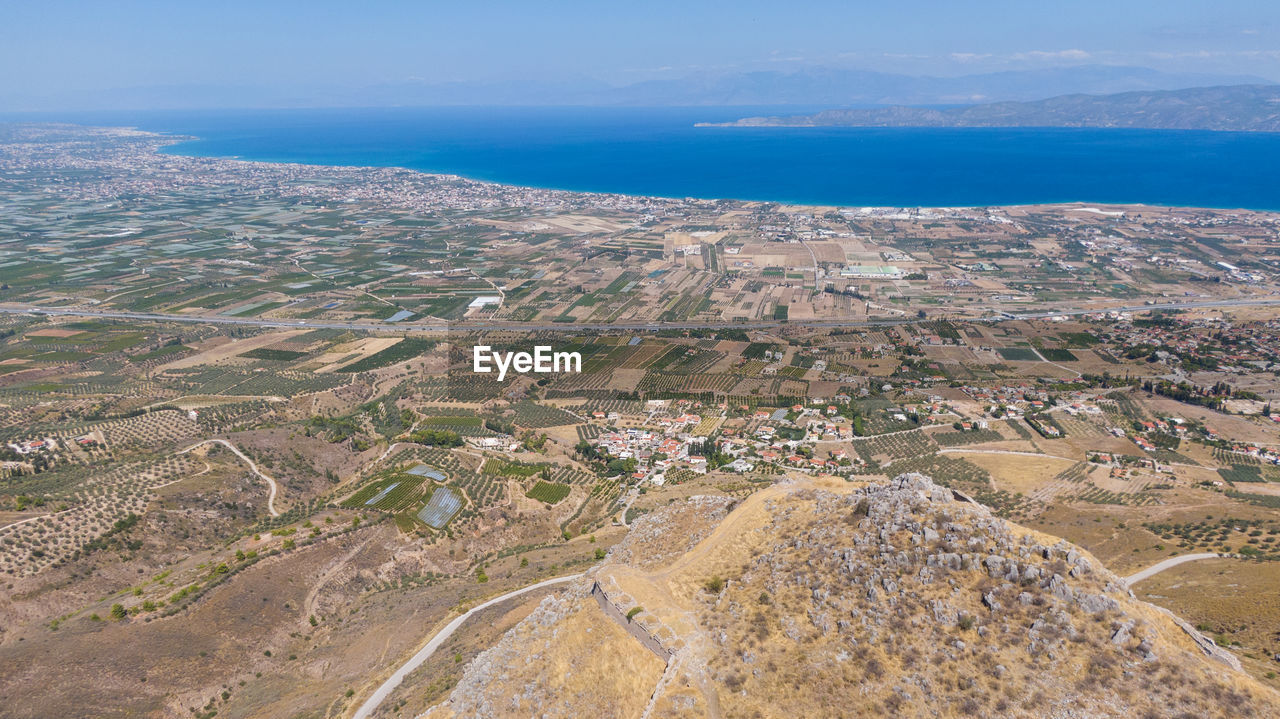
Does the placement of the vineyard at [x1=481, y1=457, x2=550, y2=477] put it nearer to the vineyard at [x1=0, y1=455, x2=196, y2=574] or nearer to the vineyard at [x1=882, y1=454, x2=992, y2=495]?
the vineyard at [x1=0, y1=455, x2=196, y2=574]

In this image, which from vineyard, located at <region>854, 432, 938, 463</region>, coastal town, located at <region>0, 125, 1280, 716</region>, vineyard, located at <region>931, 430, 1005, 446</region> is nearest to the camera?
coastal town, located at <region>0, 125, 1280, 716</region>

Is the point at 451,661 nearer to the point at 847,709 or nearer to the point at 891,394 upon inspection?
the point at 847,709

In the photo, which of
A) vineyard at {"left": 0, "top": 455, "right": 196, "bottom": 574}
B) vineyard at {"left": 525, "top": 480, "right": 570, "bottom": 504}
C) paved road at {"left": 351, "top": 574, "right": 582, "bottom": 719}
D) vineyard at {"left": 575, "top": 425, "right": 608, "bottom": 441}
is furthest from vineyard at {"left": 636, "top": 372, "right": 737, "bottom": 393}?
vineyard at {"left": 0, "top": 455, "right": 196, "bottom": 574}

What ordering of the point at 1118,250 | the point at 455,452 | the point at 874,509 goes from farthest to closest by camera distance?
the point at 1118,250 < the point at 455,452 < the point at 874,509

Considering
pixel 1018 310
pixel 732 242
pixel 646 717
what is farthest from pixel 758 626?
pixel 732 242

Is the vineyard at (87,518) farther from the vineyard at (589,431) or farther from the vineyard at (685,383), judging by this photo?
the vineyard at (685,383)

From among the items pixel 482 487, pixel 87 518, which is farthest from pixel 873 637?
pixel 87 518

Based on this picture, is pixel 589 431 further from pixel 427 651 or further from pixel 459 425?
pixel 427 651
